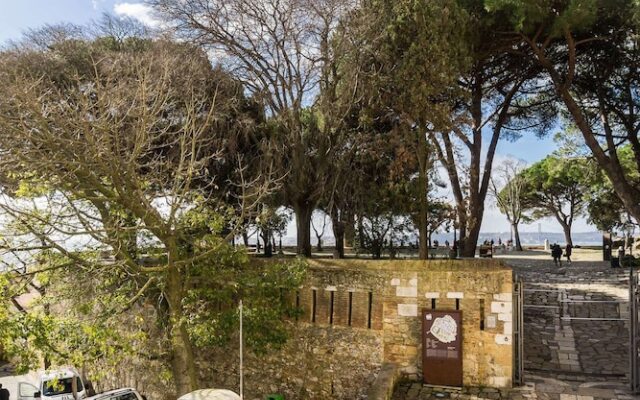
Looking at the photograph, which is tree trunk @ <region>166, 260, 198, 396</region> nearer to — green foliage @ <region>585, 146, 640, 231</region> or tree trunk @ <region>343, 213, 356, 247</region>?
tree trunk @ <region>343, 213, 356, 247</region>

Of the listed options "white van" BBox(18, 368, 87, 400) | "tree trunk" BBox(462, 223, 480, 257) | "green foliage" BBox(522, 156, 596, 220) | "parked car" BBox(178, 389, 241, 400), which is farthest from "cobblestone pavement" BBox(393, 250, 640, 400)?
"green foliage" BBox(522, 156, 596, 220)

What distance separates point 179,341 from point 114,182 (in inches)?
145

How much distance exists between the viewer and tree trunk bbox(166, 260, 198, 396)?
31.6 ft

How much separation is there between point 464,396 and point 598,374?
328 cm

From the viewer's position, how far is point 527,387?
9.44 meters

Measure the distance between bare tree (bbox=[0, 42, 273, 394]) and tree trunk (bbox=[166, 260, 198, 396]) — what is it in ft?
0.07

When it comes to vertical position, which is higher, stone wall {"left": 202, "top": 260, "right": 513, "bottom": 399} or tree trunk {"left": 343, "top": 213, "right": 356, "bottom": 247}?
tree trunk {"left": 343, "top": 213, "right": 356, "bottom": 247}

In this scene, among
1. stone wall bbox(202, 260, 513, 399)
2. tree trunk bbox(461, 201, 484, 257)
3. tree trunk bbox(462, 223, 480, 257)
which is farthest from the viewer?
tree trunk bbox(462, 223, 480, 257)

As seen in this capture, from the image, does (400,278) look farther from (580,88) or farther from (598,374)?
(580,88)

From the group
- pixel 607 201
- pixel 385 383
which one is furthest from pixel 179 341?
pixel 607 201

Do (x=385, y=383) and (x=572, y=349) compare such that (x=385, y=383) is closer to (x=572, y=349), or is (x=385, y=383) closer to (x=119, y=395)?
(x=572, y=349)

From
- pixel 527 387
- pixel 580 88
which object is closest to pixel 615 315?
pixel 527 387

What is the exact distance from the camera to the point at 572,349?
37.3ft

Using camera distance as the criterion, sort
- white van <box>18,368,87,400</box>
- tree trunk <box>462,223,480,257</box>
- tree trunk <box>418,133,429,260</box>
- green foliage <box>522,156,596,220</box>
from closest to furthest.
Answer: tree trunk <box>418,133,429,260</box>, white van <box>18,368,87,400</box>, tree trunk <box>462,223,480,257</box>, green foliage <box>522,156,596,220</box>
